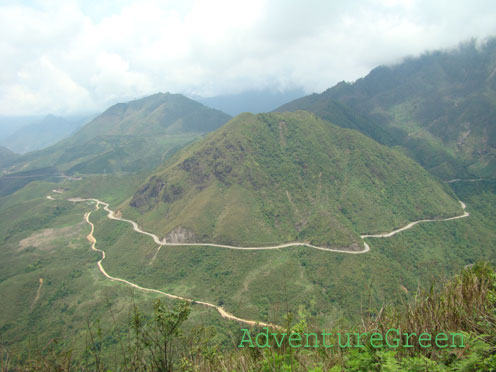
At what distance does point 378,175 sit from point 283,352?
10722 centimetres

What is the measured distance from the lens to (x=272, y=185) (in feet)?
318

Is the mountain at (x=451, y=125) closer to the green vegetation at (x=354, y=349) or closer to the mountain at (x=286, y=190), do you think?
the mountain at (x=286, y=190)

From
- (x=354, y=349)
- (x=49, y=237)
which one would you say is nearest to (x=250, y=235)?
(x=49, y=237)

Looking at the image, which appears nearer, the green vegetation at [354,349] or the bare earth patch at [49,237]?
the green vegetation at [354,349]

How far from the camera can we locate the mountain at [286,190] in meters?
83.4

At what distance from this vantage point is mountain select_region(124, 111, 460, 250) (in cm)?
8338

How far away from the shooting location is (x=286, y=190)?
96.8 metres

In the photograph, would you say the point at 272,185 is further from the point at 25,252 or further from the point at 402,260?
the point at 25,252

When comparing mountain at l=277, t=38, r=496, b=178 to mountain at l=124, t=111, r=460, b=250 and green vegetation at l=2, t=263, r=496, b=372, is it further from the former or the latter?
green vegetation at l=2, t=263, r=496, b=372

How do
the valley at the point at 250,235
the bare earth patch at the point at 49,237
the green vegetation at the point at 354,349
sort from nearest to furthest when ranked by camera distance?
the green vegetation at the point at 354,349
the valley at the point at 250,235
the bare earth patch at the point at 49,237

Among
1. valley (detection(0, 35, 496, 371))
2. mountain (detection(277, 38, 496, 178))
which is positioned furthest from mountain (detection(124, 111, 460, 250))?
mountain (detection(277, 38, 496, 178))

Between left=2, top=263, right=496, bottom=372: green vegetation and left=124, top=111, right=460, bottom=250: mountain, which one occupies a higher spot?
left=2, top=263, right=496, bottom=372: green vegetation

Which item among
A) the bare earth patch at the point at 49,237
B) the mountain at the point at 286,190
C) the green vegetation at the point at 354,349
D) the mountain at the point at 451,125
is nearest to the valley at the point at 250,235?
the mountain at the point at 286,190

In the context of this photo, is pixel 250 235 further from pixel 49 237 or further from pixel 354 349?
pixel 354 349
